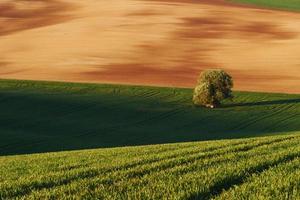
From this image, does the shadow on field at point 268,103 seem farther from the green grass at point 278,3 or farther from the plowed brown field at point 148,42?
the green grass at point 278,3

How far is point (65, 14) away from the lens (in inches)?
4333

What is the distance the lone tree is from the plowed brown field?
242 inches

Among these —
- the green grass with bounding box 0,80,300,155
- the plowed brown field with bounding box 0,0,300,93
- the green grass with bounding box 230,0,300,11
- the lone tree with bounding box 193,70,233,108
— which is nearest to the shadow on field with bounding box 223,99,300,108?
the green grass with bounding box 0,80,300,155

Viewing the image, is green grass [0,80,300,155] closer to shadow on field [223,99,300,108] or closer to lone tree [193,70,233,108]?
shadow on field [223,99,300,108]

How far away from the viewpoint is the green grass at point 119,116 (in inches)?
1694

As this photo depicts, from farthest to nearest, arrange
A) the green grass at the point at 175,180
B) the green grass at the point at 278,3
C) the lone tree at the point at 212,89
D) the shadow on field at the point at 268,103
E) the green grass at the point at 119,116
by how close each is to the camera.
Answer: the green grass at the point at 278,3 → the shadow on field at the point at 268,103 → the lone tree at the point at 212,89 → the green grass at the point at 119,116 → the green grass at the point at 175,180

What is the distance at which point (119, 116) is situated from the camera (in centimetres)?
5206

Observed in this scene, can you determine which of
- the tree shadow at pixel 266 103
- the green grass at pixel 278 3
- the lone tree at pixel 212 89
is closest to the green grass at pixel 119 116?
the tree shadow at pixel 266 103

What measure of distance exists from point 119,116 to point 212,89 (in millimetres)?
13407

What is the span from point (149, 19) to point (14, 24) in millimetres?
26601

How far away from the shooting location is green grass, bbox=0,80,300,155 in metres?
43.0

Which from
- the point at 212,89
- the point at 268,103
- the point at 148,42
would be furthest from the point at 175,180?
the point at 148,42

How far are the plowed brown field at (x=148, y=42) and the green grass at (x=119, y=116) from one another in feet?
16.8

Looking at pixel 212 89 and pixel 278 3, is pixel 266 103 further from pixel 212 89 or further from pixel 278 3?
pixel 278 3
